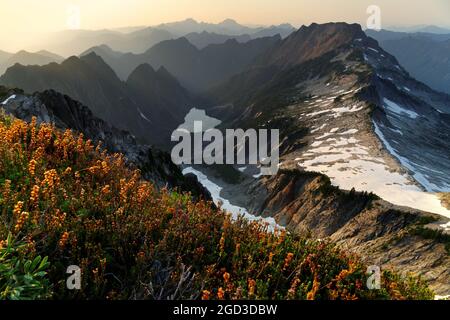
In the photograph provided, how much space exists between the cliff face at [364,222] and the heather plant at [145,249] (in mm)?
3718

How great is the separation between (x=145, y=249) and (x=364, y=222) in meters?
48.3

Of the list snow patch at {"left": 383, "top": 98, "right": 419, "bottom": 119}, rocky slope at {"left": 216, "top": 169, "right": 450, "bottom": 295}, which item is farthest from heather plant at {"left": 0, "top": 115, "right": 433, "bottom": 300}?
snow patch at {"left": 383, "top": 98, "right": 419, "bottom": 119}

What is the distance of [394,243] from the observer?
4019cm

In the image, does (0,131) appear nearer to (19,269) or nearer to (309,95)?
(19,269)

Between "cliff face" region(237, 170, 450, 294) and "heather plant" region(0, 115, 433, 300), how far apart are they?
3.72 metres

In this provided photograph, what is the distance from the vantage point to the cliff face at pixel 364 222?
3375 cm

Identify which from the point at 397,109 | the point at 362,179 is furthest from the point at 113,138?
the point at 397,109

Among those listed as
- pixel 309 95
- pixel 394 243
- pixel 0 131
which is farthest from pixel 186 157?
pixel 0 131

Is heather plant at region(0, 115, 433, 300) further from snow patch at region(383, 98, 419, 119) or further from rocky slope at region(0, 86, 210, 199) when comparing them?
snow patch at region(383, 98, 419, 119)

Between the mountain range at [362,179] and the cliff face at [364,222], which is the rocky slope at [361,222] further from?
the mountain range at [362,179]

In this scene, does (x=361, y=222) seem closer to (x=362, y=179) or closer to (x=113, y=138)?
(x=362, y=179)

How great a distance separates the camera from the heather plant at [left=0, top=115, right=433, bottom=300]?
582 centimetres

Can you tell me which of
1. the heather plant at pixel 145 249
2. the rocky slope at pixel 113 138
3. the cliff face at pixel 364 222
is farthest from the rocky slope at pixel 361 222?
the rocky slope at pixel 113 138
